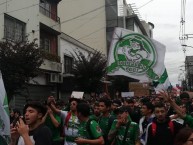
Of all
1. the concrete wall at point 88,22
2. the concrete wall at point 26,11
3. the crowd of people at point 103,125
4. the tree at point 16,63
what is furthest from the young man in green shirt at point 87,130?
the concrete wall at point 88,22

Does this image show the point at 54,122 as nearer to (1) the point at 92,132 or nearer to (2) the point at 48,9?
(1) the point at 92,132

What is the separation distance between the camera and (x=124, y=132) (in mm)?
6895

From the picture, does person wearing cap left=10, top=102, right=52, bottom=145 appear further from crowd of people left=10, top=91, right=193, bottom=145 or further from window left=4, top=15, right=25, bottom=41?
window left=4, top=15, right=25, bottom=41

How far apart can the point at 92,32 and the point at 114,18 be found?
6.01 m

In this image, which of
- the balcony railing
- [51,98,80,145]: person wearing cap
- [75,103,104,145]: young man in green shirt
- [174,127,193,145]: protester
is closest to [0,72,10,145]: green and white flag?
[174,127,193,145]: protester

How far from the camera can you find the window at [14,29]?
21.4 meters

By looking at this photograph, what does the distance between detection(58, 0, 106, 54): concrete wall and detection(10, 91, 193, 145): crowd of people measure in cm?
3856

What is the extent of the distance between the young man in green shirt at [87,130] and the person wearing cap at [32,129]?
4.05 ft

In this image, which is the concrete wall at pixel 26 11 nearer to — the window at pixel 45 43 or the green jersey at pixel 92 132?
the window at pixel 45 43

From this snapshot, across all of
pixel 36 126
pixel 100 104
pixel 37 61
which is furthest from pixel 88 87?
pixel 36 126

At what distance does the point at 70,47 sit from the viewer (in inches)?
1264

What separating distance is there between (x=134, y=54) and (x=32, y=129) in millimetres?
7686

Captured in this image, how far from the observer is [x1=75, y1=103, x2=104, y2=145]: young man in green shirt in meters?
5.70

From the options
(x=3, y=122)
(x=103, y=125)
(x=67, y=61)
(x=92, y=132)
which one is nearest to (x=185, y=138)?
(x=3, y=122)
